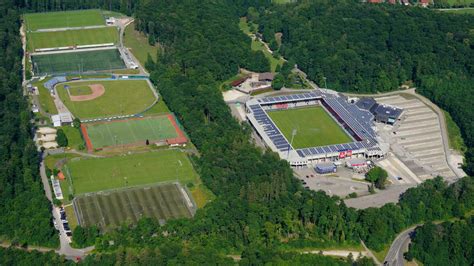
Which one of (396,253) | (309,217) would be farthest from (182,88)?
(396,253)

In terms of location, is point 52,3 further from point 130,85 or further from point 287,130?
point 287,130

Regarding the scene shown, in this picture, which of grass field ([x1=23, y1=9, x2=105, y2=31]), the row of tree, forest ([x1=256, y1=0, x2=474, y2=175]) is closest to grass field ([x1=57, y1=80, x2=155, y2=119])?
the row of tree

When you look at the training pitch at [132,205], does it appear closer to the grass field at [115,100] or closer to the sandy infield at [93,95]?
the grass field at [115,100]

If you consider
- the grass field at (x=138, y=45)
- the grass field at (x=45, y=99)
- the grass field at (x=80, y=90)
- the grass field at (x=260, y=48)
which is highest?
the grass field at (x=260, y=48)

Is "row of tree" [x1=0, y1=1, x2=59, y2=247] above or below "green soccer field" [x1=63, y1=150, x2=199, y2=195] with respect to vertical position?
above

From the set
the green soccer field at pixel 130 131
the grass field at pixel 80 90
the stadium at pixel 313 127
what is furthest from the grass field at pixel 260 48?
the grass field at pixel 80 90

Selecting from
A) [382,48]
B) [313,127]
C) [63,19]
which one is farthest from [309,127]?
[63,19]

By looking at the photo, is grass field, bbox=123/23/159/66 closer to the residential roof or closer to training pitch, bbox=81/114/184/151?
the residential roof
